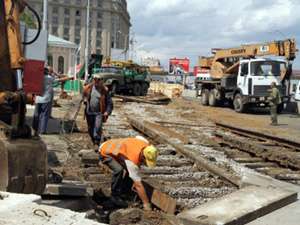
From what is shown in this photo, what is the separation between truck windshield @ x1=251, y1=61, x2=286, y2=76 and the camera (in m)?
27.4

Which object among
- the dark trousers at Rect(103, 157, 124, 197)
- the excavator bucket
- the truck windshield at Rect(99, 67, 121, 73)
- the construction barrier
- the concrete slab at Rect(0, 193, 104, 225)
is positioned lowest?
the construction barrier

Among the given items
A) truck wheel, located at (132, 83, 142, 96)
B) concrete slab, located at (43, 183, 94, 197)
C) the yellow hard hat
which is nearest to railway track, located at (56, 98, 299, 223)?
the yellow hard hat

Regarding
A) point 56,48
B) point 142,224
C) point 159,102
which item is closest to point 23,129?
point 142,224

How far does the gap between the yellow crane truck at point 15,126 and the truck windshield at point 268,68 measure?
853 inches

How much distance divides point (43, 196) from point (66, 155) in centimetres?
503

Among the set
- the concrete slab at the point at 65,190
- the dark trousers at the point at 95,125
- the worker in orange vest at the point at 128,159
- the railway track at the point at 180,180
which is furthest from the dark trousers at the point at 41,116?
the concrete slab at the point at 65,190

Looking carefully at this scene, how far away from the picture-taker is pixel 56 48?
8456 centimetres

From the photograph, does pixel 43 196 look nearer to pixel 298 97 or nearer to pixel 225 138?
pixel 225 138

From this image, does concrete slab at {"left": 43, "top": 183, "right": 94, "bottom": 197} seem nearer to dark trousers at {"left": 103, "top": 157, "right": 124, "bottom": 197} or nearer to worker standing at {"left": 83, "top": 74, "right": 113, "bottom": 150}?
dark trousers at {"left": 103, "top": 157, "right": 124, "bottom": 197}

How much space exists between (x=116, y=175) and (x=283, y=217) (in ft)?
7.46

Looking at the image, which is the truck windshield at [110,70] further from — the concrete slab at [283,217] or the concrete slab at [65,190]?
the concrete slab at [65,190]

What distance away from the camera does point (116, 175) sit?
8039 millimetres

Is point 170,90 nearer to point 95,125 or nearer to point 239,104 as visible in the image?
point 239,104

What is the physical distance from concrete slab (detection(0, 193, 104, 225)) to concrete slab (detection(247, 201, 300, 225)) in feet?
10.4
